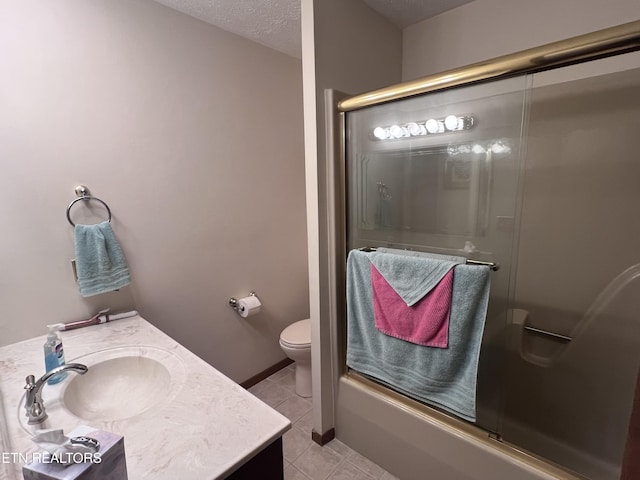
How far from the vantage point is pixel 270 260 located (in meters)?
2.23

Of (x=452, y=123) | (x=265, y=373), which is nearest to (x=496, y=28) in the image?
(x=452, y=123)

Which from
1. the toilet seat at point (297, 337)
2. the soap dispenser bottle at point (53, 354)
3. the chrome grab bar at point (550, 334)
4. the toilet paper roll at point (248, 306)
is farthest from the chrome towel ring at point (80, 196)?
the chrome grab bar at point (550, 334)

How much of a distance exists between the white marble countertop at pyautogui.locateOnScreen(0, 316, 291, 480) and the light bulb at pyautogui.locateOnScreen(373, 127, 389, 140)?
1.23 m

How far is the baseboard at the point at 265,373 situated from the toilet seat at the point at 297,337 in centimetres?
41

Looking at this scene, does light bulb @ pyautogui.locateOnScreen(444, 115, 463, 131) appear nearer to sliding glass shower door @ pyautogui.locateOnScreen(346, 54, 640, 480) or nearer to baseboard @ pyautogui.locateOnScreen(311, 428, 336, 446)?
sliding glass shower door @ pyautogui.locateOnScreen(346, 54, 640, 480)

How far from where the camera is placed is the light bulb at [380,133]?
4.77 ft

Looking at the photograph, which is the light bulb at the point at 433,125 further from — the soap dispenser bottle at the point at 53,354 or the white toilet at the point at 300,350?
the soap dispenser bottle at the point at 53,354

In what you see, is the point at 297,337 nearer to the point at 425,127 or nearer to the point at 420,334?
the point at 420,334

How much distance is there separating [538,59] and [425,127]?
436mm

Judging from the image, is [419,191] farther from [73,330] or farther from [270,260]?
[73,330]

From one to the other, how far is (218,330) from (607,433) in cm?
206

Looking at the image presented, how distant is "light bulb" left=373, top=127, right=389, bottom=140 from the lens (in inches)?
57.2

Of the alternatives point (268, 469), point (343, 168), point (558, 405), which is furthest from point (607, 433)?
point (343, 168)

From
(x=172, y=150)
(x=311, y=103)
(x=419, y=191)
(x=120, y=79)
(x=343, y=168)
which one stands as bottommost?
(x=419, y=191)
